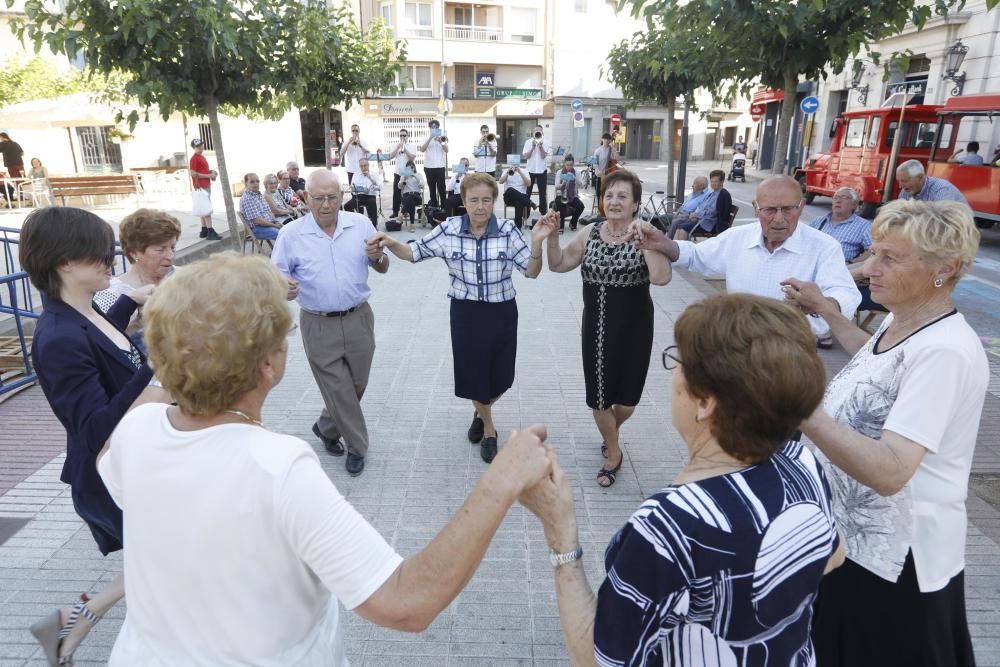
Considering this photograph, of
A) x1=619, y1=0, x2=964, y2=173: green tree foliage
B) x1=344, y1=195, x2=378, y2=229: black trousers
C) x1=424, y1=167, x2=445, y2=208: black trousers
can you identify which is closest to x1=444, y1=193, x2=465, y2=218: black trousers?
x1=344, y1=195, x2=378, y2=229: black trousers

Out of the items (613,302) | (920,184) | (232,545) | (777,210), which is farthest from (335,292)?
(920,184)

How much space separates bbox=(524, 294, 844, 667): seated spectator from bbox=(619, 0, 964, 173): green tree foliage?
174 inches

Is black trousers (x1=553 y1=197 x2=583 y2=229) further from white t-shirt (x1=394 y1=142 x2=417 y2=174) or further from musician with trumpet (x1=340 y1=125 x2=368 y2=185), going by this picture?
musician with trumpet (x1=340 y1=125 x2=368 y2=185)

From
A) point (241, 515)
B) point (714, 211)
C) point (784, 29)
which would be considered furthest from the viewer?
point (714, 211)

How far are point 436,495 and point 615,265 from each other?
1786 mm

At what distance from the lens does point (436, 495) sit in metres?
3.98

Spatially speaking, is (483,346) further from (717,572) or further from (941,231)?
(717,572)

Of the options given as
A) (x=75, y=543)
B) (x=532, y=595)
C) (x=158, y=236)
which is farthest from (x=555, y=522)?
(x=75, y=543)

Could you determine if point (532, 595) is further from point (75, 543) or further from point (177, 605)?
point (75, 543)

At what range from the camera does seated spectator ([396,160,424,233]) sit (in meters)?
13.9

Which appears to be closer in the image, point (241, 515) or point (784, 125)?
point (241, 515)

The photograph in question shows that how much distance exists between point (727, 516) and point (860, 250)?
22.0 ft

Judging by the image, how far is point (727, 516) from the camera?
126 centimetres

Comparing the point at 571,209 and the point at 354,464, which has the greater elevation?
the point at 571,209
